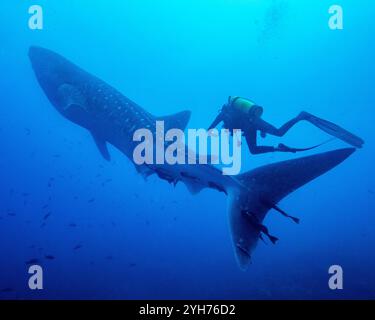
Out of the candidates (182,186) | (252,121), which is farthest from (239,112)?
(182,186)

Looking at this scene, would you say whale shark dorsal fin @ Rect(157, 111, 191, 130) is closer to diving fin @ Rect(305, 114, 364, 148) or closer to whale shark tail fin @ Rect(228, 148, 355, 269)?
whale shark tail fin @ Rect(228, 148, 355, 269)

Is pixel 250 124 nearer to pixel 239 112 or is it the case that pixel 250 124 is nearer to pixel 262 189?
pixel 239 112

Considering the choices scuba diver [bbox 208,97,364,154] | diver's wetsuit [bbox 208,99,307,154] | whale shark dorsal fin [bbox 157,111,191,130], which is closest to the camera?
scuba diver [bbox 208,97,364,154]

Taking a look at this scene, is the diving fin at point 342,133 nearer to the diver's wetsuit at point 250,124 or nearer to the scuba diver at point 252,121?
the scuba diver at point 252,121

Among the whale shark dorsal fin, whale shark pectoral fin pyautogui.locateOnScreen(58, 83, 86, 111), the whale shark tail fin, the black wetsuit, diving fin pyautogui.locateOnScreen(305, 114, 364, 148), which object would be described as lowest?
the whale shark tail fin

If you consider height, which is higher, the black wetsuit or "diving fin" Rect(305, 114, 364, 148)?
the black wetsuit

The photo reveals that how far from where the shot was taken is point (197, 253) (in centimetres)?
1730

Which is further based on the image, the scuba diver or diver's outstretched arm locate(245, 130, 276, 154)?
diver's outstretched arm locate(245, 130, 276, 154)

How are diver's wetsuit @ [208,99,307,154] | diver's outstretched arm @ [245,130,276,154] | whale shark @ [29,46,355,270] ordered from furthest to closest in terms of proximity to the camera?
diver's outstretched arm @ [245,130,276,154] → diver's wetsuit @ [208,99,307,154] → whale shark @ [29,46,355,270]

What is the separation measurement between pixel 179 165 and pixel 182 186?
1578 centimetres

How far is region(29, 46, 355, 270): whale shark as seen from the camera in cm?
495

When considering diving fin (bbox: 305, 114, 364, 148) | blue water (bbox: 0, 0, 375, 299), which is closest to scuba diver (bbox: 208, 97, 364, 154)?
diving fin (bbox: 305, 114, 364, 148)

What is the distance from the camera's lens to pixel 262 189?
5.30m

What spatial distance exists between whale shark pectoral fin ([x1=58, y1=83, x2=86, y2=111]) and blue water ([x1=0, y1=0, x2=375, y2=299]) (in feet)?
10.8
